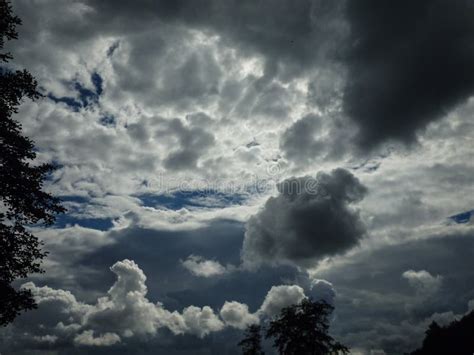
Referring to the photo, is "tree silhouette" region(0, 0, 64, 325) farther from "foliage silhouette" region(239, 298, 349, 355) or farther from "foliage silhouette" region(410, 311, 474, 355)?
"foliage silhouette" region(410, 311, 474, 355)

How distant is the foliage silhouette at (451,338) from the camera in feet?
326

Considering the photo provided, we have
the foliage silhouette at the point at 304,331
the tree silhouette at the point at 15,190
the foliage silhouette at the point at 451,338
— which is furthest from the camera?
the foliage silhouette at the point at 451,338

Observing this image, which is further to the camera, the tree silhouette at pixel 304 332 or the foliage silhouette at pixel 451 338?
the foliage silhouette at pixel 451 338

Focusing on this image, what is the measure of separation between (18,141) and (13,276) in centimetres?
476

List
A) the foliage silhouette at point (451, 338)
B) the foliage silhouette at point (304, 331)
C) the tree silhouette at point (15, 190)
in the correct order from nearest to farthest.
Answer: the tree silhouette at point (15, 190) → the foliage silhouette at point (304, 331) → the foliage silhouette at point (451, 338)

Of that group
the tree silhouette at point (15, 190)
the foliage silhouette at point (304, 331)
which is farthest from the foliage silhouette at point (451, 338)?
the tree silhouette at point (15, 190)

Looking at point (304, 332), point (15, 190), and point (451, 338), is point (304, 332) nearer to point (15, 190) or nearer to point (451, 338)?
point (15, 190)

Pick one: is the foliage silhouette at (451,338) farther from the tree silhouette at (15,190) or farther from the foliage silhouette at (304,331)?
the tree silhouette at (15,190)

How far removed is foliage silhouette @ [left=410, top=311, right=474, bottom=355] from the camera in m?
99.5

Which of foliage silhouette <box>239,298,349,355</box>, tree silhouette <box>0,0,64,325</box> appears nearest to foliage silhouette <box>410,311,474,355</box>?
foliage silhouette <box>239,298,349,355</box>

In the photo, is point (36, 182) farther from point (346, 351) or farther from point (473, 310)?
point (473, 310)

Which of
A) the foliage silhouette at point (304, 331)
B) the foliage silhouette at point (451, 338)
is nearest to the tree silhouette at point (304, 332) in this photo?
the foliage silhouette at point (304, 331)

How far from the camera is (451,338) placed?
106 m

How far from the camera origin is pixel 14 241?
12.9 metres
